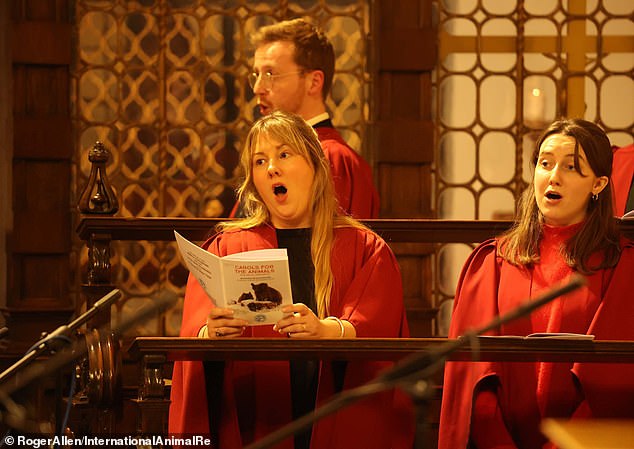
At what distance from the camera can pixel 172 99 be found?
22.7 ft

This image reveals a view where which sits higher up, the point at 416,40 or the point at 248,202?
the point at 416,40

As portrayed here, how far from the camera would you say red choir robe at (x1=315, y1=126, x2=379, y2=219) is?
5.26 meters

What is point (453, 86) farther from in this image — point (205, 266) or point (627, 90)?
point (205, 266)

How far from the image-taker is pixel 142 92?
6.91 metres

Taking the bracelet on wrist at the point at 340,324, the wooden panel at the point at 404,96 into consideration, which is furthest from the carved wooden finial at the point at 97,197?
the wooden panel at the point at 404,96

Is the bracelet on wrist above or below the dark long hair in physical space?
below

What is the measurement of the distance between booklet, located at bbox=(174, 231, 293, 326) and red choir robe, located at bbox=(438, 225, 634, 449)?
0.75 metres

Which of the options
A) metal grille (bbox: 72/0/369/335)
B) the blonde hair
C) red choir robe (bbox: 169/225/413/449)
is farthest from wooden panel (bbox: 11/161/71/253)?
red choir robe (bbox: 169/225/413/449)

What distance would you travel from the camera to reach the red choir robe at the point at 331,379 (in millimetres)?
3859

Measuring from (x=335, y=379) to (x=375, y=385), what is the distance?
200 cm

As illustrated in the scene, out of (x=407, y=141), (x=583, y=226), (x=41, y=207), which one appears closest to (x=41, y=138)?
(x=41, y=207)

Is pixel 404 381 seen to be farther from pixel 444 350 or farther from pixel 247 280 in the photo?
pixel 247 280

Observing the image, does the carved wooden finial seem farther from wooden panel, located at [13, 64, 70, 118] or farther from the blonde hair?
wooden panel, located at [13, 64, 70, 118]

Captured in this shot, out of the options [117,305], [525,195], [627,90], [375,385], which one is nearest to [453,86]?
[627,90]
